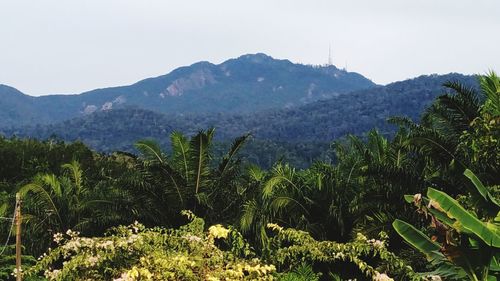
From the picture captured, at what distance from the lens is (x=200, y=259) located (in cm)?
751

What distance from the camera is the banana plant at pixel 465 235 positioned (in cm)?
667

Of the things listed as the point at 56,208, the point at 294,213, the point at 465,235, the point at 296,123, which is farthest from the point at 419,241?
the point at 296,123

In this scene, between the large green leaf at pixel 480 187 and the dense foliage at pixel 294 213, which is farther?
the dense foliage at pixel 294 213

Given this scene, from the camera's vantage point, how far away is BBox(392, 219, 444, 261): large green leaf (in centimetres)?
773

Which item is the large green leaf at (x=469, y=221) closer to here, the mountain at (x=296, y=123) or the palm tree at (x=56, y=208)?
the palm tree at (x=56, y=208)

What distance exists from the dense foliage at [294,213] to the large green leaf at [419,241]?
0.05 feet

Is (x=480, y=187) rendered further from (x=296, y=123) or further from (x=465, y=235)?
(x=296, y=123)

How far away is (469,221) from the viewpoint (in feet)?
21.9

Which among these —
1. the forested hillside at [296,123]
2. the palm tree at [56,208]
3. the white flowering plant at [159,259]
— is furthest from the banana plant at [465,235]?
the forested hillside at [296,123]

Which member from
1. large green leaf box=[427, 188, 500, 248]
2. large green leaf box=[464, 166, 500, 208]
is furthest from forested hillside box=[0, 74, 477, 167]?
large green leaf box=[427, 188, 500, 248]

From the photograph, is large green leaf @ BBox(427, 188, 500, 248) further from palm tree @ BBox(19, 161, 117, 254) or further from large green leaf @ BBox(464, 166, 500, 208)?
palm tree @ BBox(19, 161, 117, 254)

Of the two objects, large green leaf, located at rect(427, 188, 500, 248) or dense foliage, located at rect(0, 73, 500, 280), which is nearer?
large green leaf, located at rect(427, 188, 500, 248)

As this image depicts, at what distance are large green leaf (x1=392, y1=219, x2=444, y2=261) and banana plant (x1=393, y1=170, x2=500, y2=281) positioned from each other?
0.05ft

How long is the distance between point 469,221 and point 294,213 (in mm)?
8201
